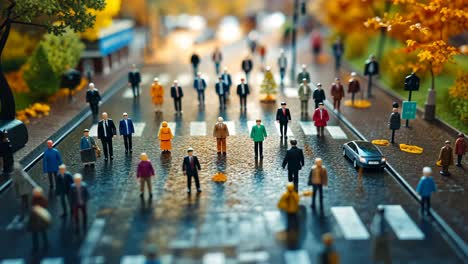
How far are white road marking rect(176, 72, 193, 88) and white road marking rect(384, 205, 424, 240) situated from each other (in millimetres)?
20570

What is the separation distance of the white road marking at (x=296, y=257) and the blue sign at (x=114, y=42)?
2812 cm

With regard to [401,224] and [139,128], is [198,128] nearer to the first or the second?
[139,128]

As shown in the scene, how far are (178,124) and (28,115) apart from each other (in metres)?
7.55

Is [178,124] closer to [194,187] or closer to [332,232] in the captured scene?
[194,187]

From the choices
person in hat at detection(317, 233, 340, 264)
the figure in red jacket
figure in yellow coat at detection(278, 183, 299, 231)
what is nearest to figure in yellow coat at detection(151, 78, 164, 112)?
the figure in red jacket

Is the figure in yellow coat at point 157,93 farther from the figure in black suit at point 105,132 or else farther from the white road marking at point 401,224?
the white road marking at point 401,224

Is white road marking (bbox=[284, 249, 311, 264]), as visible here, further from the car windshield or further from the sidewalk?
the car windshield

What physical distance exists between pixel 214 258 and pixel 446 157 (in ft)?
30.6

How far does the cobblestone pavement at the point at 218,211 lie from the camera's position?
1456 centimetres

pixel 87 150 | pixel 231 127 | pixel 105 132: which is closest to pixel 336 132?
pixel 231 127

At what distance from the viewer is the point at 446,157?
755 inches

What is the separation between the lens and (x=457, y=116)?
26.6 metres

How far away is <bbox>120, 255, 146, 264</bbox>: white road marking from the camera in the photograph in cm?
1405

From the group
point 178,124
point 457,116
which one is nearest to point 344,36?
point 457,116
